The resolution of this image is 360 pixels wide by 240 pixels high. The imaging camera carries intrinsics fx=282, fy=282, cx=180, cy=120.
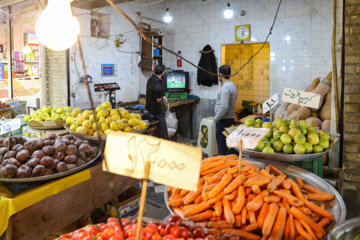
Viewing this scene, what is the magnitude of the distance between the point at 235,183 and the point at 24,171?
1.56 m

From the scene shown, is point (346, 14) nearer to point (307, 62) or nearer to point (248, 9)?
point (307, 62)

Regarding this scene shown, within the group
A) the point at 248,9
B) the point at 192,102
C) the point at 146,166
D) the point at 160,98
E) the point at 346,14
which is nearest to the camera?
the point at 146,166

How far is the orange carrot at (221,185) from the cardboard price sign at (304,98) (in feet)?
4.37

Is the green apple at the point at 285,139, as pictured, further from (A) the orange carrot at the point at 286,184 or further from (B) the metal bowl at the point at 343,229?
(B) the metal bowl at the point at 343,229

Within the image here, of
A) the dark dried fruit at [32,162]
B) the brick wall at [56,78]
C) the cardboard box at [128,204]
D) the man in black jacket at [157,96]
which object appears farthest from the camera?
the brick wall at [56,78]

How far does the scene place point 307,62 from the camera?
6.27 metres

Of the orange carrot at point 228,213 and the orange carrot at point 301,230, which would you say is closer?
the orange carrot at point 301,230

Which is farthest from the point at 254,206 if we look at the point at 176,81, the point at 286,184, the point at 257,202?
the point at 176,81

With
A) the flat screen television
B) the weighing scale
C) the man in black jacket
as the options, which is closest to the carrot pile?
the man in black jacket

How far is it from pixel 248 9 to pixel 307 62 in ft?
6.37

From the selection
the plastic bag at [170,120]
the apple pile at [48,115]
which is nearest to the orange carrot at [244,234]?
the apple pile at [48,115]

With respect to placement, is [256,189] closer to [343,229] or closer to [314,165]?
[343,229]

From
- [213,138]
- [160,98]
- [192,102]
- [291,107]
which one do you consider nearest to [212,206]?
[291,107]

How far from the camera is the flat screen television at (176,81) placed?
24.1 feet
